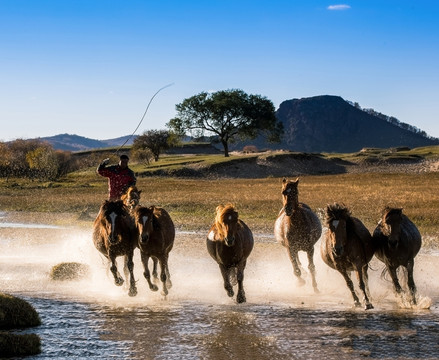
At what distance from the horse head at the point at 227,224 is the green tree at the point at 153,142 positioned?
94.4 meters

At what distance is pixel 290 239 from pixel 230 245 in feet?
10.9

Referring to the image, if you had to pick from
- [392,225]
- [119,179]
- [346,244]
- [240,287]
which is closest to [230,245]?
[240,287]

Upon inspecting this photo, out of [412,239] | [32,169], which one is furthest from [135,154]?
[412,239]

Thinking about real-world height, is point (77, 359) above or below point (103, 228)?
below

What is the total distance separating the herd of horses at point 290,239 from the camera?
1255 cm

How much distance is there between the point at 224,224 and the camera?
42.0 ft

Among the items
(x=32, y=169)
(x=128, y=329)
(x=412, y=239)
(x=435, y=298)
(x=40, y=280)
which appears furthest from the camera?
(x=32, y=169)

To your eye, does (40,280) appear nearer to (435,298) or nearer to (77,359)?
(77,359)

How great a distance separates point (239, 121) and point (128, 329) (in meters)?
88.6

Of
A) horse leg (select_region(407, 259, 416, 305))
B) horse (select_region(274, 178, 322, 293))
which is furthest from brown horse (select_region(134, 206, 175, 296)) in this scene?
horse leg (select_region(407, 259, 416, 305))

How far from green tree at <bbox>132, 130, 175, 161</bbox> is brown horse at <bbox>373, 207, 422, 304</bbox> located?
312ft

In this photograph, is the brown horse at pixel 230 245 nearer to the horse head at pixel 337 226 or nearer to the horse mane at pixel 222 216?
the horse mane at pixel 222 216

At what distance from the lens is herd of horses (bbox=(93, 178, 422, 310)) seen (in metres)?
12.6

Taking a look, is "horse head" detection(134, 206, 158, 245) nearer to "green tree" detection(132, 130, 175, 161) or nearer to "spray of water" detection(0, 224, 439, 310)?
"spray of water" detection(0, 224, 439, 310)
